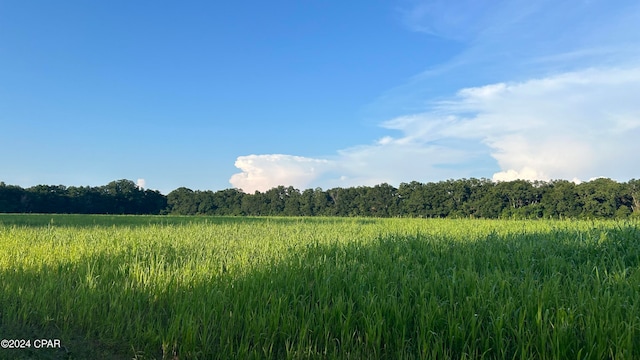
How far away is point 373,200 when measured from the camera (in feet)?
255

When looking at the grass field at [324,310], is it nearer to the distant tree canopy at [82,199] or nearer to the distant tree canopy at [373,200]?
the distant tree canopy at [373,200]

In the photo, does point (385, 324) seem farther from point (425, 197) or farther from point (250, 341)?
point (425, 197)

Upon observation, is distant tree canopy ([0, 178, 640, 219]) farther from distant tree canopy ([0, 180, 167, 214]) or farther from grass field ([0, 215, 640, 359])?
grass field ([0, 215, 640, 359])

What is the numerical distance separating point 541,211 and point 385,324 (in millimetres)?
63601

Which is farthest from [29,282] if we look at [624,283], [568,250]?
[568,250]

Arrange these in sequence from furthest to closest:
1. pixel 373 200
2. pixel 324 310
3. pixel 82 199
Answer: pixel 373 200, pixel 82 199, pixel 324 310

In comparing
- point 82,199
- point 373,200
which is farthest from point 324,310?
point 82,199

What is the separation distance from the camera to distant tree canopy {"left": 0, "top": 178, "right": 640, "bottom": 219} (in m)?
51.7

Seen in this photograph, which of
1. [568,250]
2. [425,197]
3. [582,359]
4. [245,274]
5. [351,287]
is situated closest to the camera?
[582,359]

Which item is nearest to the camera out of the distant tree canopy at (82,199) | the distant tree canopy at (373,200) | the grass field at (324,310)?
the grass field at (324,310)

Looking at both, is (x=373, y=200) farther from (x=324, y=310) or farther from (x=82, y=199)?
(x=324, y=310)

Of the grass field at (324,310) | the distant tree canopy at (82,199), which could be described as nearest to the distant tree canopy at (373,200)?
the distant tree canopy at (82,199)

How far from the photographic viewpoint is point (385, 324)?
10.8 ft

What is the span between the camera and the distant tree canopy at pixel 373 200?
51688 millimetres
